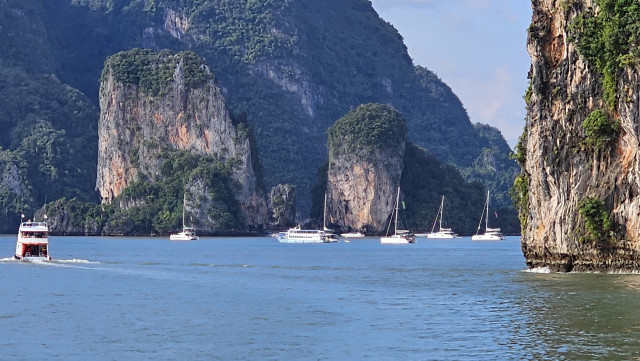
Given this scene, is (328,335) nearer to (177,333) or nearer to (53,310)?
(177,333)

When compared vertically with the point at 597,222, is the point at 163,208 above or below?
above

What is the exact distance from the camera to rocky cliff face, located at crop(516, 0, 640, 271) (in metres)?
61.7

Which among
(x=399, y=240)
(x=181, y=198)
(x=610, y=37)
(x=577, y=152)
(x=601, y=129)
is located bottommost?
(x=399, y=240)

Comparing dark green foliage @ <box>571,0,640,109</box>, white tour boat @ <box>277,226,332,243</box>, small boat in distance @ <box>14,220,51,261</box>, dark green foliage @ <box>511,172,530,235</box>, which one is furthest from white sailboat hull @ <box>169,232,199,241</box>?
dark green foliage @ <box>571,0,640,109</box>

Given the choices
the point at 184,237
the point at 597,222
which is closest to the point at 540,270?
the point at 597,222

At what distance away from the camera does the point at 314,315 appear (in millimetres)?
49375

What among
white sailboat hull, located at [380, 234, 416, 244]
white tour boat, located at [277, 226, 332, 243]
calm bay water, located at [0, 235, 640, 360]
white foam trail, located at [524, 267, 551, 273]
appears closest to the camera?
calm bay water, located at [0, 235, 640, 360]

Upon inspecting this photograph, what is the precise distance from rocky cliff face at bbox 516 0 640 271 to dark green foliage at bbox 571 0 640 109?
0.11 m

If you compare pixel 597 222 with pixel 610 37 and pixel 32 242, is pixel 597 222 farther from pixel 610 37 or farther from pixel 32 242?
pixel 32 242

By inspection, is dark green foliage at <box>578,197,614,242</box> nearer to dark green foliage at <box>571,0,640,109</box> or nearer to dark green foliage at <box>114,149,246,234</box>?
dark green foliage at <box>571,0,640,109</box>

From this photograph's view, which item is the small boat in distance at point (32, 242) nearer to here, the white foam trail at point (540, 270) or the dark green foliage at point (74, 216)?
the white foam trail at point (540, 270)

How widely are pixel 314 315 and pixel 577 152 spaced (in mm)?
22024

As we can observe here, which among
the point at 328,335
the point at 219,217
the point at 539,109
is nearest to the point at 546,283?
the point at 539,109

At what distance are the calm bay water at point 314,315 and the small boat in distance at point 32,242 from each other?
3.47m
